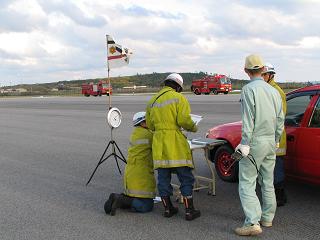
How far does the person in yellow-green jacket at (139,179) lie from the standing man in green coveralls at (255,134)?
147cm

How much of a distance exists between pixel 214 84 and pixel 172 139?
4411 centimetres

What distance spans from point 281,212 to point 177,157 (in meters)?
1.53

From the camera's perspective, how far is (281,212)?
5.70 metres

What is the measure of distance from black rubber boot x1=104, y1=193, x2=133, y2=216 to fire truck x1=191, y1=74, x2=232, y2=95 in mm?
43256

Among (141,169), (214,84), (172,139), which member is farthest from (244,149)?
(214,84)

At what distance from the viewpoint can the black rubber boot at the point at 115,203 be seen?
5.84m

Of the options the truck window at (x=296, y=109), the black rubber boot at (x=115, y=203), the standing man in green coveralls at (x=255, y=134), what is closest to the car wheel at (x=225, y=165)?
the truck window at (x=296, y=109)

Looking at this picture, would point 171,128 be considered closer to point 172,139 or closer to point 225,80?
point 172,139

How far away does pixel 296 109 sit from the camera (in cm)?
639

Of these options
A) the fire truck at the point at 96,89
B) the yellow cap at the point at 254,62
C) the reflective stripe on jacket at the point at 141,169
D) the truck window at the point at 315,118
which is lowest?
the fire truck at the point at 96,89

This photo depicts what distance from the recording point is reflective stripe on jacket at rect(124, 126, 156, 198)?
6.00 meters

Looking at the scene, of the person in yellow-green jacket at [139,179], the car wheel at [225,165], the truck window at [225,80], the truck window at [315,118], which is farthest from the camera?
the truck window at [225,80]

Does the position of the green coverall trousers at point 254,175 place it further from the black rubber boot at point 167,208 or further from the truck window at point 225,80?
the truck window at point 225,80

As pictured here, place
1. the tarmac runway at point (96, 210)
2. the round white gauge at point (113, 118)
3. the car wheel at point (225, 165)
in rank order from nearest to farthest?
1. the tarmac runway at point (96, 210)
2. the car wheel at point (225, 165)
3. the round white gauge at point (113, 118)
